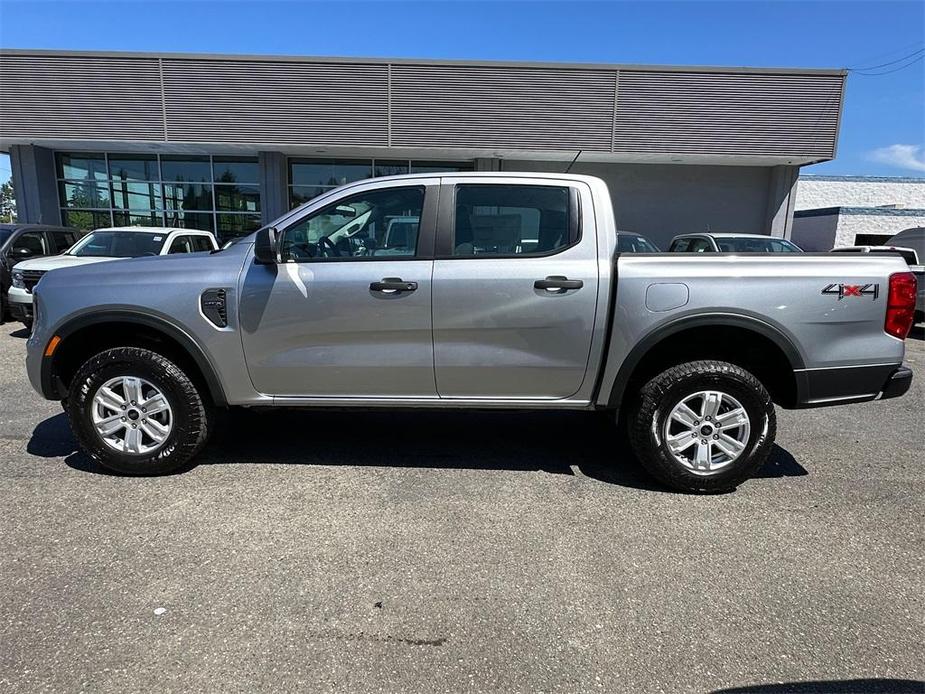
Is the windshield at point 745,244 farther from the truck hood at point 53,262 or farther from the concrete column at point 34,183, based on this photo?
the concrete column at point 34,183

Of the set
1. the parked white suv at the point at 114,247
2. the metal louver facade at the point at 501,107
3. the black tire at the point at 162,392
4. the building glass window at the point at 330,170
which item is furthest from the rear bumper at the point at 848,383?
the building glass window at the point at 330,170

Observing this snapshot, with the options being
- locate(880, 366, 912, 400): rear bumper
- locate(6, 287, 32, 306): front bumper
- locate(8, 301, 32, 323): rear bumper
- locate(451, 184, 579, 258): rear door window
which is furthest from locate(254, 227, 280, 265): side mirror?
locate(6, 287, 32, 306): front bumper

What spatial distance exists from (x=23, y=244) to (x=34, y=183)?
8.65 m

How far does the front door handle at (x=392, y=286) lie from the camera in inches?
141

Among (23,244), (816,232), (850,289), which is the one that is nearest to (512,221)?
(850,289)

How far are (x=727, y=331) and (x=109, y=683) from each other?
142 inches

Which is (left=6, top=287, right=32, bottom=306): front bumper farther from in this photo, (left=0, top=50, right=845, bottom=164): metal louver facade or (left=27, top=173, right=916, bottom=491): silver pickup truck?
(left=0, top=50, right=845, bottom=164): metal louver facade

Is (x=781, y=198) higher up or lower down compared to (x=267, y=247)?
higher up

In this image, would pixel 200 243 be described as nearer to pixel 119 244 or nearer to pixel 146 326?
pixel 119 244

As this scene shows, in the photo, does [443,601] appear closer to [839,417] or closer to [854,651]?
[854,651]

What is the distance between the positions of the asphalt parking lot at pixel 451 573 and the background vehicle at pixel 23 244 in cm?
626

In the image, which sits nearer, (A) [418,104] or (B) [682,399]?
(B) [682,399]

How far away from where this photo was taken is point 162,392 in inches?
148

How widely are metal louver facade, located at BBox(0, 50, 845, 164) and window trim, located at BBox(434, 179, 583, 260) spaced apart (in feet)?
39.6
